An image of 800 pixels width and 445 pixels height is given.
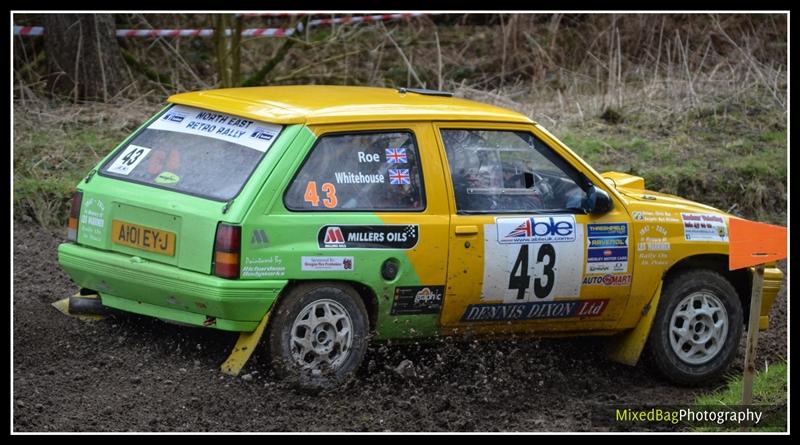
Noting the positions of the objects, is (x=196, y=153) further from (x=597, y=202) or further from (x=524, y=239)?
(x=597, y=202)

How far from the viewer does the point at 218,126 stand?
6727mm

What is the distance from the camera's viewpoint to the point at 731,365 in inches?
319

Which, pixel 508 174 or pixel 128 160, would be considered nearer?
pixel 128 160

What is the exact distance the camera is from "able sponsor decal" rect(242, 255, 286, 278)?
242 inches

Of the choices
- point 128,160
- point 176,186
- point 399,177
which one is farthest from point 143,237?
point 399,177

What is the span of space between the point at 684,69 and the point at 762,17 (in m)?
1.88

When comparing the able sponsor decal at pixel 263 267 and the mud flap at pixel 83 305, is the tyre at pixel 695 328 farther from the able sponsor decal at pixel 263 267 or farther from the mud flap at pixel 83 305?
the mud flap at pixel 83 305

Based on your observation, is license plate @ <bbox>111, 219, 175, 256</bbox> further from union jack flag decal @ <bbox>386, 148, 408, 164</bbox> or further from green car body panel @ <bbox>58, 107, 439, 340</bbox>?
union jack flag decal @ <bbox>386, 148, 408, 164</bbox>

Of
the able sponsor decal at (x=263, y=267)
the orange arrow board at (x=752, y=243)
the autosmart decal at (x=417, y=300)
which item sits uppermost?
the orange arrow board at (x=752, y=243)

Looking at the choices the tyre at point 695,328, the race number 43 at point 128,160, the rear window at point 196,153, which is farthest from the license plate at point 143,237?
the tyre at point 695,328

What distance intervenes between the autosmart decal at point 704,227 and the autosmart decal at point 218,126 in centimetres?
260

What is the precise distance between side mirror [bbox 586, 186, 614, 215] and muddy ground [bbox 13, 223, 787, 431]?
0.98m

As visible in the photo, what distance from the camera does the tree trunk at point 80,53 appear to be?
40.4 feet

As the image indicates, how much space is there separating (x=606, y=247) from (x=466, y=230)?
37.4 inches
